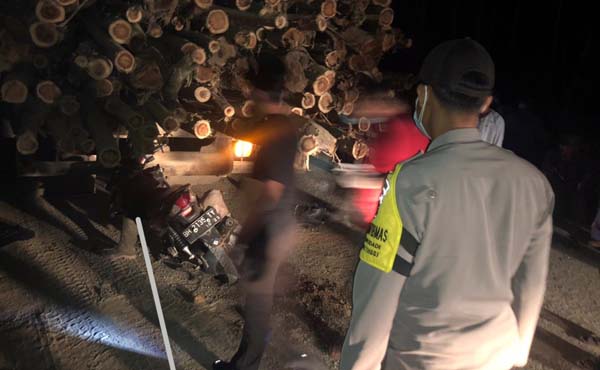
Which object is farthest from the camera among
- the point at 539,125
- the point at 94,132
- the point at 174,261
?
the point at 539,125

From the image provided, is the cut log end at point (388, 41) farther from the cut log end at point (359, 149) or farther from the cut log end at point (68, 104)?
the cut log end at point (68, 104)

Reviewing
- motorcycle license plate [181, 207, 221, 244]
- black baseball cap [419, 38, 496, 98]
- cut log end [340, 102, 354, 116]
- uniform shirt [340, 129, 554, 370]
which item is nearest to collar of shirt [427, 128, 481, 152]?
uniform shirt [340, 129, 554, 370]

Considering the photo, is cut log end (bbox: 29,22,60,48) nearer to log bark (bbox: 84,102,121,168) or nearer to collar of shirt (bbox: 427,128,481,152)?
log bark (bbox: 84,102,121,168)

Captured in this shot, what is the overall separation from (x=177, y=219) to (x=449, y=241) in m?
3.50

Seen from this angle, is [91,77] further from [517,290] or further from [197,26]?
[517,290]

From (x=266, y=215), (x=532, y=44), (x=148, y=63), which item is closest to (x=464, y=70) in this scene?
(x=266, y=215)

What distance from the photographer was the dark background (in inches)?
421

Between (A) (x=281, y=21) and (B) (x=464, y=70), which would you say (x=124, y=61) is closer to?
(A) (x=281, y=21)

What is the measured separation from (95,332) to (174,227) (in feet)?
3.91

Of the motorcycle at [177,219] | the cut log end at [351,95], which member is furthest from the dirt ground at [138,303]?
the cut log end at [351,95]

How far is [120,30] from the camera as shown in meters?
3.60

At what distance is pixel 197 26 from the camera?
429 cm

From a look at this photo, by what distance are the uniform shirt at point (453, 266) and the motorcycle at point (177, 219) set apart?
3.12m

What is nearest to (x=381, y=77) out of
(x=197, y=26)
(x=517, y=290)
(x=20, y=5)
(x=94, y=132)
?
(x=197, y=26)
